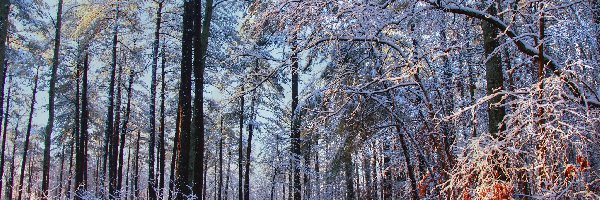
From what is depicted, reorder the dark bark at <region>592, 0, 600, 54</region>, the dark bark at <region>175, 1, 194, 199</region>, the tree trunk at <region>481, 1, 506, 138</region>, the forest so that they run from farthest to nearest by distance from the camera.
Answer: the dark bark at <region>175, 1, 194, 199</region> → the tree trunk at <region>481, 1, 506, 138</region> → the dark bark at <region>592, 0, 600, 54</region> → the forest

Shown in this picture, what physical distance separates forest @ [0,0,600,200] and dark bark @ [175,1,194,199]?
3 cm

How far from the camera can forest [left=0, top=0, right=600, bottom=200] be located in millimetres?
4270

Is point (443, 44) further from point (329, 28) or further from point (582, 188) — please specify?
point (582, 188)

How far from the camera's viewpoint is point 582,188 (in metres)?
4.18

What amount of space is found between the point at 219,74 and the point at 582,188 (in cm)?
1458

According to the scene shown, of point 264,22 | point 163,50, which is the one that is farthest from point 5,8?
point 163,50

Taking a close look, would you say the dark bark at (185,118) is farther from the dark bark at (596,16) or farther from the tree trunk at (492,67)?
the dark bark at (596,16)

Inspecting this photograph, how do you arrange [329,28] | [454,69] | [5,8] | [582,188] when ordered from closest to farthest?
1. [582,188]
2. [329,28]
3. [454,69]
4. [5,8]

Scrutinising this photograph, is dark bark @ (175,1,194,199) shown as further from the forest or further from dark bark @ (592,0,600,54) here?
dark bark @ (592,0,600,54)

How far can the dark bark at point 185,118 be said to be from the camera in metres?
9.45

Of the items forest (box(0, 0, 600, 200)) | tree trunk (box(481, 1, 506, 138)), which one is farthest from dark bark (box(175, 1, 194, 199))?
tree trunk (box(481, 1, 506, 138))

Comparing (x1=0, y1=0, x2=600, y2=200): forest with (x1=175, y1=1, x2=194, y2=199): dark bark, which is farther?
(x1=175, y1=1, x2=194, y2=199): dark bark

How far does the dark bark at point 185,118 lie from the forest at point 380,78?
3 cm

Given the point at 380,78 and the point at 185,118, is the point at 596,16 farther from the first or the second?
the point at 185,118
